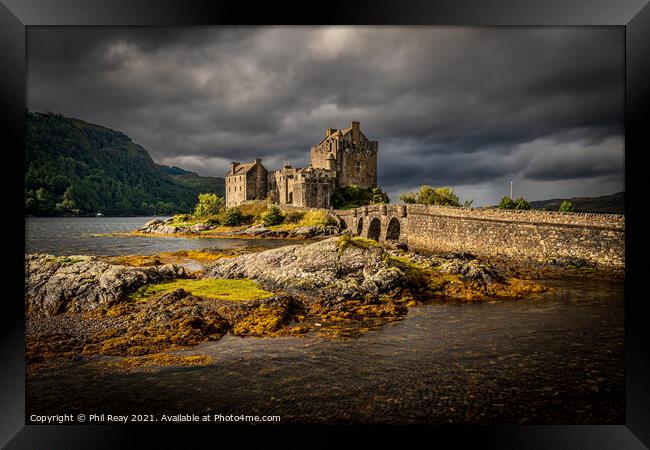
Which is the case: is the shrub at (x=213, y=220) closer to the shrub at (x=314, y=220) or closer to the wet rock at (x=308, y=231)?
the wet rock at (x=308, y=231)

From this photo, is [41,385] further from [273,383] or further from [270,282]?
[270,282]

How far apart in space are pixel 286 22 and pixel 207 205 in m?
6.38

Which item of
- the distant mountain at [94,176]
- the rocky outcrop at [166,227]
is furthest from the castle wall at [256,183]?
the distant mountain at [94,176]

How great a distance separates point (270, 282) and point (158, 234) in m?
2.99

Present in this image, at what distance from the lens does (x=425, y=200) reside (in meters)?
21.1

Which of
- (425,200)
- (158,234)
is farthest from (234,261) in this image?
(425,200)

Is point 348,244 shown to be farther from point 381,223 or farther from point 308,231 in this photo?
point 381,223

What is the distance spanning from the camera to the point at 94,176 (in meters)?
6.13

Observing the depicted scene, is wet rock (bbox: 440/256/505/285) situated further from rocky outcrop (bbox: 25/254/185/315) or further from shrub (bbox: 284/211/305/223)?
shrub (bbox: 284/211/305/223)

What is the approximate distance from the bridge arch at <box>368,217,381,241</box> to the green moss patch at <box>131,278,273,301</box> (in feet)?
34.5

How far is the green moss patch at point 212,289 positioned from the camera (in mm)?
5965

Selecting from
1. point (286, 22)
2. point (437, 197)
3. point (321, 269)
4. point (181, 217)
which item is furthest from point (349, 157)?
point (286, 22)

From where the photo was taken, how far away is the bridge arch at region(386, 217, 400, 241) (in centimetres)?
1590

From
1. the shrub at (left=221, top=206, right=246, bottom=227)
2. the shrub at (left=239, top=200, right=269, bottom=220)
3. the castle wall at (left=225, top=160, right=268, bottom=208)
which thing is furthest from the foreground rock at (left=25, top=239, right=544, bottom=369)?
the shrub at (left=239, top=200, right=269, bottom=220)
